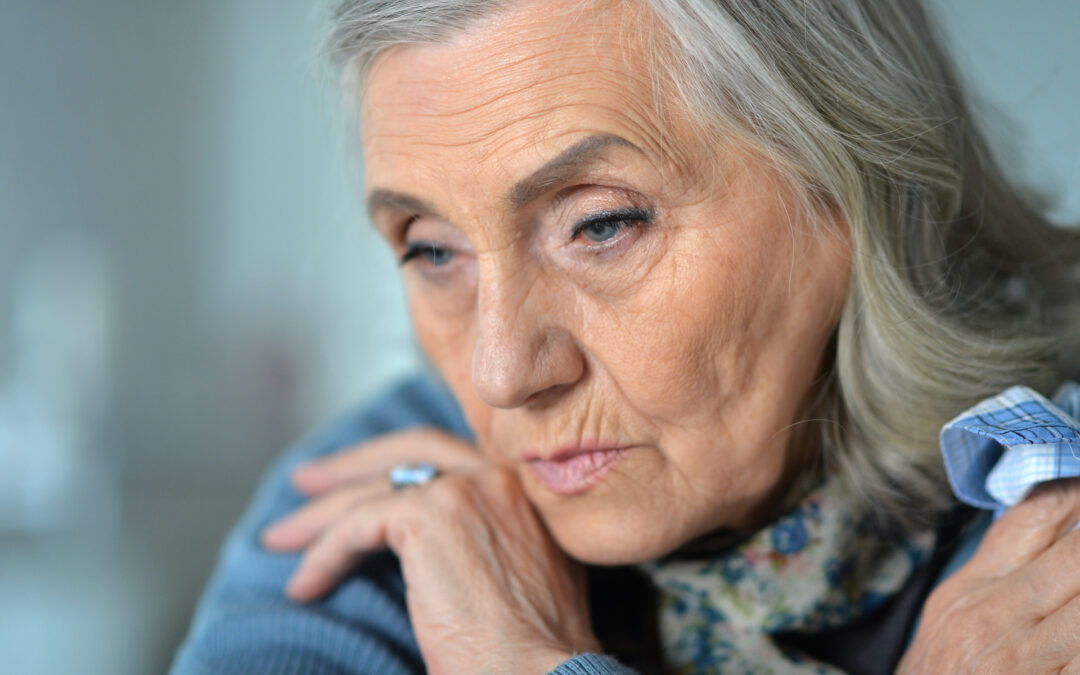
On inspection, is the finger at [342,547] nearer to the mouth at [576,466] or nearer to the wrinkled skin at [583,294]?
the wrinkled skin at [583,294]

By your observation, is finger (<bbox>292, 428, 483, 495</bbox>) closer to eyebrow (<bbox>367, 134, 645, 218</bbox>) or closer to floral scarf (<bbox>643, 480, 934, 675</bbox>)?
floral scarf (<bbox>643, 480, 934, 675</bbox>)

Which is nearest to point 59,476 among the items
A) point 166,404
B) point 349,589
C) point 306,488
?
point 166,404

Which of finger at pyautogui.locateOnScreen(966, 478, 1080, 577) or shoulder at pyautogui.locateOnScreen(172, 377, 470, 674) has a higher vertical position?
shoulder at pyautogui.locateOnScreen(172, 377, 470, 674)

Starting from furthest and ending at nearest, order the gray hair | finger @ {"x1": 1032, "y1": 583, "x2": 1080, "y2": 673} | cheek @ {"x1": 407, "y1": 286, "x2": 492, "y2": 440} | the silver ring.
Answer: the silver ring < cheek @ {"x1": 407, "y1": 286, "x2": 492, "y2": 440} < the gray hair < finger @ {"x1": 1032, "y1": 583, "x2": 1080, "y2": 673}

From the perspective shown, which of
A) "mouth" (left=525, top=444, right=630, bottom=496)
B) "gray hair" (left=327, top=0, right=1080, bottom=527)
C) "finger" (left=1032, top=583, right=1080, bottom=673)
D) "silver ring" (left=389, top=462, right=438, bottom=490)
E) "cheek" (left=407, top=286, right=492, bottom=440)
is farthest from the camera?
"silver ring" (left=389, top=462, right=438, bottom=490)

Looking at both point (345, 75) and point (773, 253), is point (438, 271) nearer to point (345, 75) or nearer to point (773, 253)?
point (345, 75)

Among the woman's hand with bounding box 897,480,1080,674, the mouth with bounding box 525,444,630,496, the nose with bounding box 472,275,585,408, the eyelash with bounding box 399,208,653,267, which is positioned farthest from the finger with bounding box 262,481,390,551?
the woman's hand with bounding box 897,480,1080,674

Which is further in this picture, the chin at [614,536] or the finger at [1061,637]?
the chin at [614,536]

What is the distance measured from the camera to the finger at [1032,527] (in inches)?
39.7

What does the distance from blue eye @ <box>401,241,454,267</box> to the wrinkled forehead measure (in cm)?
20

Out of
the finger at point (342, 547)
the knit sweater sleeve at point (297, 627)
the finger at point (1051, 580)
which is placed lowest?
the finger at point (1051, 580)

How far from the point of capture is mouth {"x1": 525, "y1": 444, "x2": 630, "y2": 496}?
3.65ft

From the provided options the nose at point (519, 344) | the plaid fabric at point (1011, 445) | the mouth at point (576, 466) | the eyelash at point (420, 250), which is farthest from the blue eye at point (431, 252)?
the plaid fabric at point (1011, 445)

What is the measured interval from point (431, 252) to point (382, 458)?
1.48 ft
